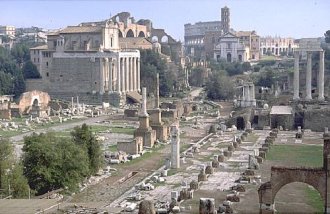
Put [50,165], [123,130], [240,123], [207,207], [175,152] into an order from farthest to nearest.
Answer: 1. [240,123]
2. [123,130]
3. [175,152]
4. [50,165]
5. [207,207]

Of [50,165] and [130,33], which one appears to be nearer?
[50,165]

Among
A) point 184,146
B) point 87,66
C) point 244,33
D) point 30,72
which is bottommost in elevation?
point 184,146

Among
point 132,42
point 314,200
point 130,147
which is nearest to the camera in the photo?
point 314,200

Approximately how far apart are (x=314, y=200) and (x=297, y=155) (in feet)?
37.5

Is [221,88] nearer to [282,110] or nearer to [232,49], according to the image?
[282,110]

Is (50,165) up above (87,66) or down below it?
below

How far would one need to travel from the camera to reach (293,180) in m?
21.1

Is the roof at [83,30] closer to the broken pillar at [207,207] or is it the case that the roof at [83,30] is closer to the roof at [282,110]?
the roof at [282,110]

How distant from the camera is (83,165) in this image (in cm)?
2591

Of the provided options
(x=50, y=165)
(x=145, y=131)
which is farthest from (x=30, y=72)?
(x=50, y=165)

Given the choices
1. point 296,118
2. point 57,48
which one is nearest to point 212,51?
point 57,48

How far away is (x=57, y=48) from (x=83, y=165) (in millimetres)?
46954

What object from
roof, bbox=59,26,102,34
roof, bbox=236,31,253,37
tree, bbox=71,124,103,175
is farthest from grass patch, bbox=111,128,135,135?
roof, bbox=236,31,253,37

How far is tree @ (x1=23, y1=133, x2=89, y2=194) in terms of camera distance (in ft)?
80.7
